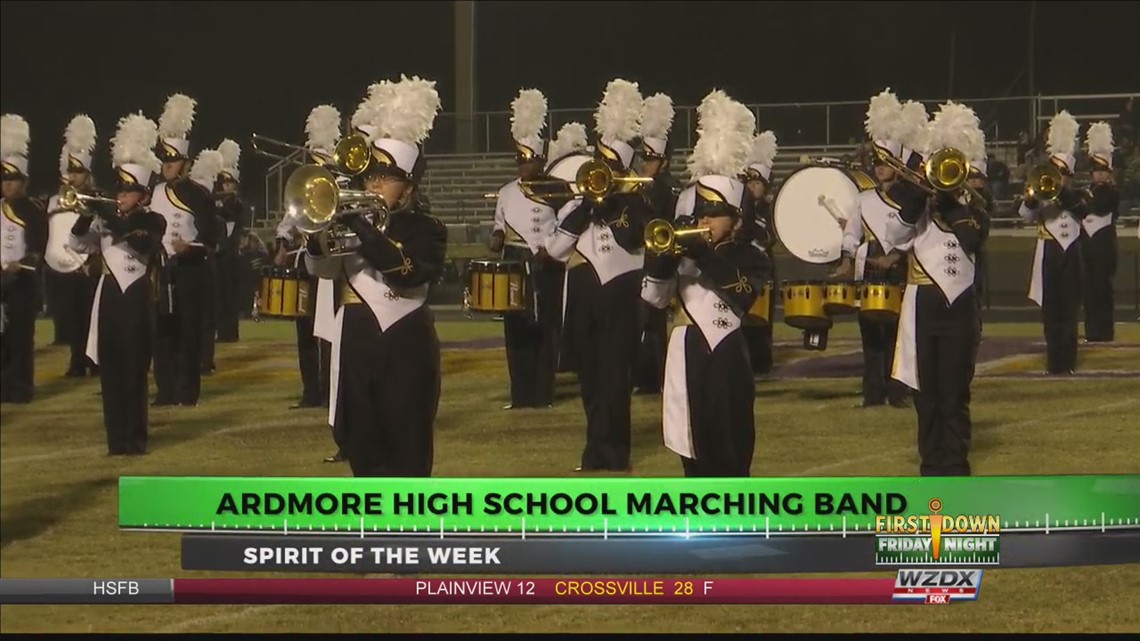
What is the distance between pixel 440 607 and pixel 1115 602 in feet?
5.83

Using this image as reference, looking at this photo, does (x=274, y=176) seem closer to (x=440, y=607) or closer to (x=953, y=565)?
(x=440, y=607)

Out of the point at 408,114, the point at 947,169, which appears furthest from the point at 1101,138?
the point at 408,114

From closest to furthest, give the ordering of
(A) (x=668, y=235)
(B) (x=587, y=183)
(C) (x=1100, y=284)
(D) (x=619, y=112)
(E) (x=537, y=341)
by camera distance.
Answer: (A) (x=668, y=235) → (C) (x=1100, y=284) → (D) (x=619, y=112) → (B) (x=587, y=183) → (E) (x=537, y=341)

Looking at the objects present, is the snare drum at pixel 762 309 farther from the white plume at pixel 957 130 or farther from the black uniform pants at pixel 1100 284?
the black uniform pants at pixel 1100 284

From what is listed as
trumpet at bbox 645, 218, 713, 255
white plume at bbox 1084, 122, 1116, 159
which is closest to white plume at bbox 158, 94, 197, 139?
trumpet at bbox 645, 218, 713, 255

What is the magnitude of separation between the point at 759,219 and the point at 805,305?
33 cm

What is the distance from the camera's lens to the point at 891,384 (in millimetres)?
4914

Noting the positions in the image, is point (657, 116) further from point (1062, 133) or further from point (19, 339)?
point (19, 339)

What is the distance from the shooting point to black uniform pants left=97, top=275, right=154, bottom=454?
5.26 meters

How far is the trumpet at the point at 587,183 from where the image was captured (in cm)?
490

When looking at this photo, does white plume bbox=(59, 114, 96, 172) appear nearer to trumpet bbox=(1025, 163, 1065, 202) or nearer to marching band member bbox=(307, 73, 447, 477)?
marching band member bbox=(307, 73, 447, 477)

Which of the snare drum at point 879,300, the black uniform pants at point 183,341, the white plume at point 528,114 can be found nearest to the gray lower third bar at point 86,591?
the black uniform pants at point 183,341

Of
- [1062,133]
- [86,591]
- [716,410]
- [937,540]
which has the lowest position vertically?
[86,591]

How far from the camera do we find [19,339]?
18.0 ft
